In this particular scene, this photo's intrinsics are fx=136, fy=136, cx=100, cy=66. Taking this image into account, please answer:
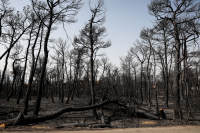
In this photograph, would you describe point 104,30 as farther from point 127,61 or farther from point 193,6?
point 127,61

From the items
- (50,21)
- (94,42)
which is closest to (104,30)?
(94,42)

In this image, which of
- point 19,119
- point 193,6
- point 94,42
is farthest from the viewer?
point 94,42

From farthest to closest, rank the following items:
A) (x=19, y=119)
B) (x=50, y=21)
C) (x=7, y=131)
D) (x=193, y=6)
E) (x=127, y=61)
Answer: (x=127, y=61) < (x=50, y=21) < (x=193, y=6) < (x=19, y=119) < (x=7, y=131)

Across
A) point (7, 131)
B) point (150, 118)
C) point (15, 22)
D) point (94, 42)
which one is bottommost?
point (150, 118)

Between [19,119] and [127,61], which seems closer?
[19,119]

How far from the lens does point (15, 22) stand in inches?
556

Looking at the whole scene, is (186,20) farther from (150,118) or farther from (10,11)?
(10,11)

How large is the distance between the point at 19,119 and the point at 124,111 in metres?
8.23

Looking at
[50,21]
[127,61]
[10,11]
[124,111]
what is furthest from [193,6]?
[127,61]

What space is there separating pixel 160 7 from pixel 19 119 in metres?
11.2

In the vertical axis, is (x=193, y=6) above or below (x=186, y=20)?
above

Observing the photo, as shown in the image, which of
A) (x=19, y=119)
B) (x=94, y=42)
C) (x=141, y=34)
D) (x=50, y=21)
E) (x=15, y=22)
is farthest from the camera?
(x=141, y=34)

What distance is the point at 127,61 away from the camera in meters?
31.7

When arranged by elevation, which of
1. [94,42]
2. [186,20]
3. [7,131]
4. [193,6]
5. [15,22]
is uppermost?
[15,22]
